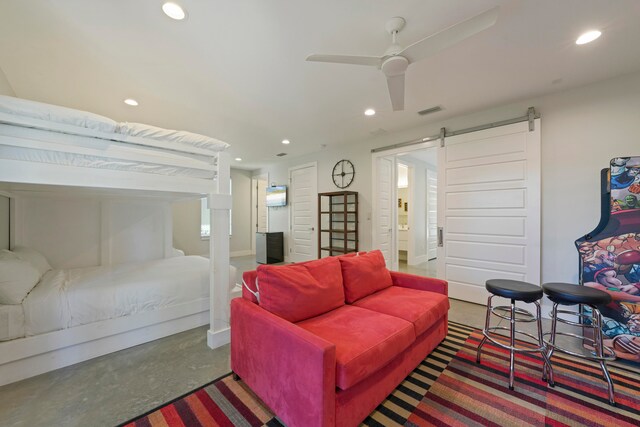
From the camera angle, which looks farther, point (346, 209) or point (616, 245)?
point (346, 209)

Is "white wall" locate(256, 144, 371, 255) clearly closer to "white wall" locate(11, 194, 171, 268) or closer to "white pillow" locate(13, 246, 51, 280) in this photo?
"white wall" locate(11, 194, 171, 268)

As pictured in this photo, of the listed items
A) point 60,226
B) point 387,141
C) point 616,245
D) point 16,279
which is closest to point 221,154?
point 16,279

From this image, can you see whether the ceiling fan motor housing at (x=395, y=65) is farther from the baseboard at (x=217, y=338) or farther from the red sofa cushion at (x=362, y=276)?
the baseboard at (x=217, y=338)

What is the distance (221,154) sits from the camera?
235 cm

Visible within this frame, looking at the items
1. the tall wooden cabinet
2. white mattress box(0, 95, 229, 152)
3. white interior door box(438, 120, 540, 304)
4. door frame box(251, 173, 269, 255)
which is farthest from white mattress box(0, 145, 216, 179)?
door frame box(251, 173, 269, 255)

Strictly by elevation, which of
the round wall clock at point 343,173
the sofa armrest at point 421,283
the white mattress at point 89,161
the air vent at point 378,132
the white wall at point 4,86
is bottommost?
the sofa armrest at point 421,283

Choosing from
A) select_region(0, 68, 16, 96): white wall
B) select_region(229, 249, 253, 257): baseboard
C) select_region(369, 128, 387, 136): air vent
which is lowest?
select_region(229, 249, 253, 257): baseboard

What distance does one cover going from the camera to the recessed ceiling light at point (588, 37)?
197 centimetres

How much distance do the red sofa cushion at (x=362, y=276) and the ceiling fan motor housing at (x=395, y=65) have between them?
1.57m

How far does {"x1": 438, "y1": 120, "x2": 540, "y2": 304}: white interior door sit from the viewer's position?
3031 mm

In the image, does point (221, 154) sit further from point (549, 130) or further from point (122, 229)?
point (549, 130)

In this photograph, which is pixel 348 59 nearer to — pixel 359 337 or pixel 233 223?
pixel 359 337

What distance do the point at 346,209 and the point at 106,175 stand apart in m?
3.61

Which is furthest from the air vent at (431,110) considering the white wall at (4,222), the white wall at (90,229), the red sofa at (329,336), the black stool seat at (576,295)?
the white wall at (4,222)
